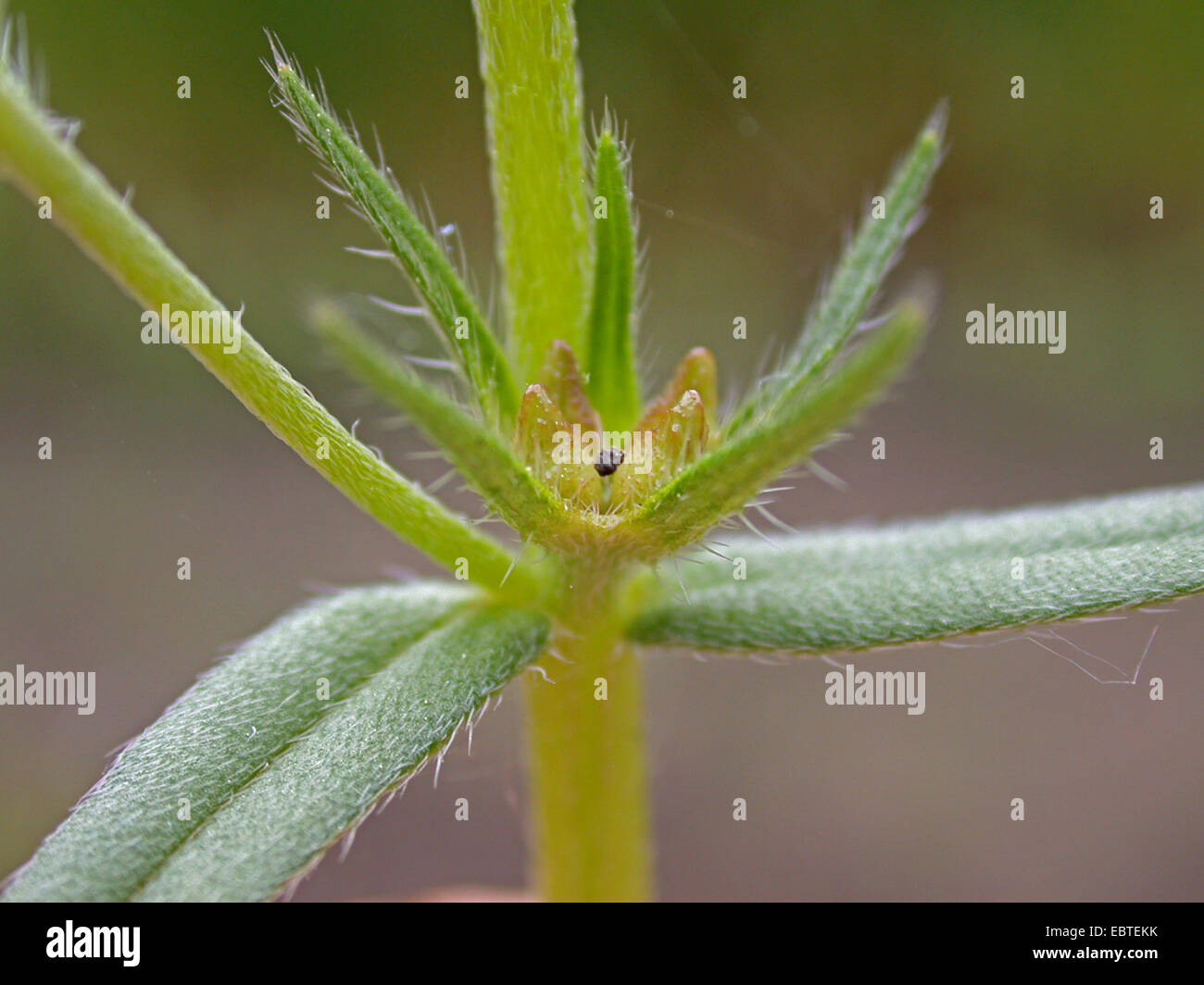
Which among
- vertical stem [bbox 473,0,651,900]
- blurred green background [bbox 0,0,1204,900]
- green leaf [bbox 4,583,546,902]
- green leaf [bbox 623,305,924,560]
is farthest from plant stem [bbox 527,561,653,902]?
blurred green background [bbox 0,0,1204,900]

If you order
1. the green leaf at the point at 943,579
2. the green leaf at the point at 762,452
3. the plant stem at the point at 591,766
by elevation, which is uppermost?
the green leaf at the point at 762,452

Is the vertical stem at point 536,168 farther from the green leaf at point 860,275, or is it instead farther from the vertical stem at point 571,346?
the green leaf at point 860,275

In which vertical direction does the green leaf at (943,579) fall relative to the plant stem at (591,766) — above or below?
above

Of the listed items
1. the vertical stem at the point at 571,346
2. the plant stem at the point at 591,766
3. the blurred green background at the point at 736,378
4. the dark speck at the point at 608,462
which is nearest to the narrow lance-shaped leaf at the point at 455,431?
the dark speck at the point at 608,462

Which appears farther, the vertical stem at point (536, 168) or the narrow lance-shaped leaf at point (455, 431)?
the vertical stem at point (536, 168)

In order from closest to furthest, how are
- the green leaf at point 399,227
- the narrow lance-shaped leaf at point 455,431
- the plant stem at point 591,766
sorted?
the narrow lance-shaped leaf at point 455,431, the green leaf at point 399,227, the plant stem at point 591,766

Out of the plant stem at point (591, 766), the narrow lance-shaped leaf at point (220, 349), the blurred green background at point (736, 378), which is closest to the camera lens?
the narrow lance-shaped leaf at point (220, 349)
